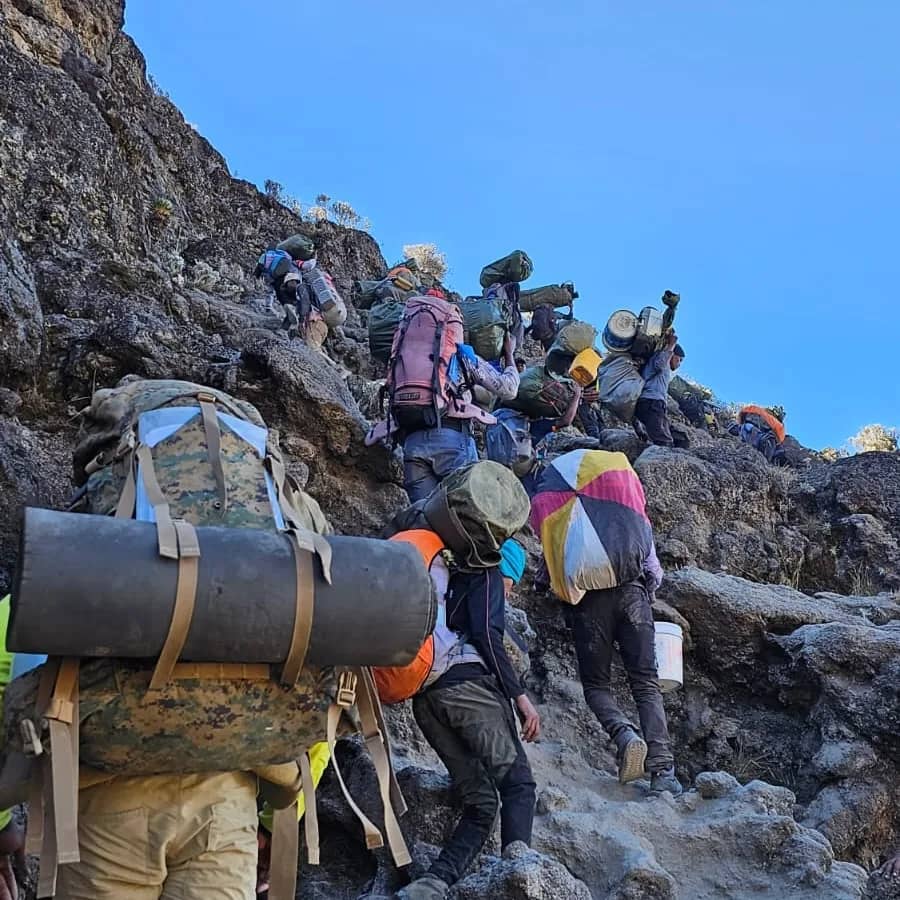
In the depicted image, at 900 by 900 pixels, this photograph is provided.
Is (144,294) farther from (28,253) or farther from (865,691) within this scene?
(865,691)

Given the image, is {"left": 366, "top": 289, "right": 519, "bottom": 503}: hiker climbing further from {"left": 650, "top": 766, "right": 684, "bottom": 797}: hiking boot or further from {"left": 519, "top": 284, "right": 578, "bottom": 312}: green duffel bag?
{"left": 519, "top": 284, "right": 578, "bottom": 312}: green duffel bag

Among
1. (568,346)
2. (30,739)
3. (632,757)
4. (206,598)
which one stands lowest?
→ (632,757)

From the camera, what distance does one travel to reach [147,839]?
2684 mm

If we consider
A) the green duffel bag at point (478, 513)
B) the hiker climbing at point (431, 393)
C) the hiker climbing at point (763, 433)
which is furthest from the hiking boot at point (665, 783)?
the hiker climbing at point (763, 433)

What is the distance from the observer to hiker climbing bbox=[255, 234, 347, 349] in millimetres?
12109

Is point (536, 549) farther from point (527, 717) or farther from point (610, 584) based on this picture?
point (527, 717)

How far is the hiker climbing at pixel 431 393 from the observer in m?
6.85

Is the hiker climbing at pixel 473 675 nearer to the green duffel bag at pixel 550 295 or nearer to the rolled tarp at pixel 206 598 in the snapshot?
the rolled tarp at pixel 206 598

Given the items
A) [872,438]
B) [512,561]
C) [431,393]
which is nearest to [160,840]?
[512,561]

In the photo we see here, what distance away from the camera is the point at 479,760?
4438 mm

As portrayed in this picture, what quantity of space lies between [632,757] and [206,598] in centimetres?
394

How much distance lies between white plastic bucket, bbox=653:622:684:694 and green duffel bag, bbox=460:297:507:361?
11.8 ft

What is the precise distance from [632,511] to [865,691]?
2.24 m

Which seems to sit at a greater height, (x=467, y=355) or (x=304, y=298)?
(x=304, y=298)
